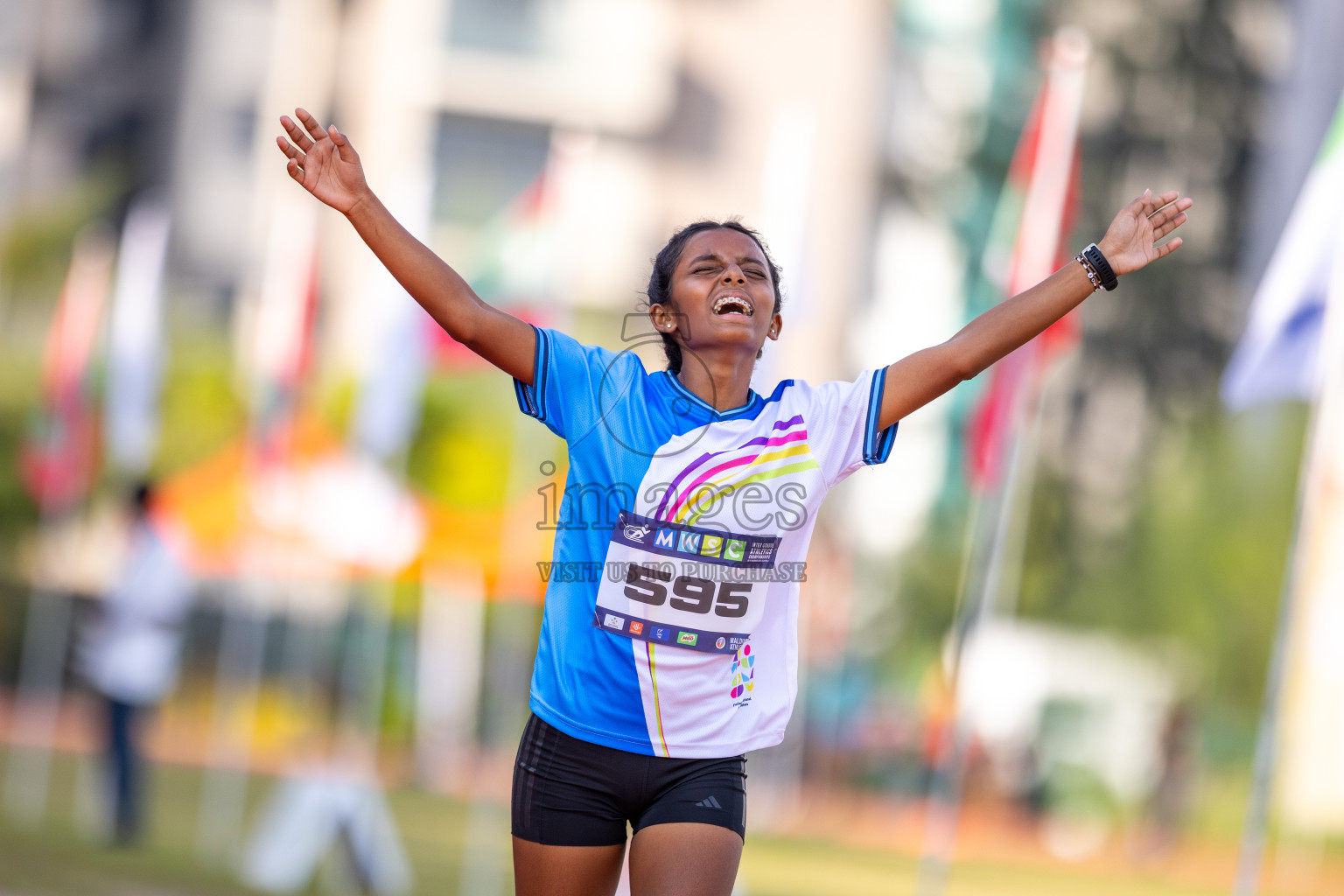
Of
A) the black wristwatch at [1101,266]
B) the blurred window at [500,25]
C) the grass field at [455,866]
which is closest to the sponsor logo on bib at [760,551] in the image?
the black wristwatch at [1101,266]

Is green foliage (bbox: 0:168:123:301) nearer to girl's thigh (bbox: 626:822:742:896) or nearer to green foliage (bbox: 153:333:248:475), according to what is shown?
green foliage (bbox: 153:333:248:475)

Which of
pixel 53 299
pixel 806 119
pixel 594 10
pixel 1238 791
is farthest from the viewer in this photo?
pixel 594 10

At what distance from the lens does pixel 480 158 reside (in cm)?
3950

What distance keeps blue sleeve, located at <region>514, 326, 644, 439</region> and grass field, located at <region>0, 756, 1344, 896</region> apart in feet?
21.3

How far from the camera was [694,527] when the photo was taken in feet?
12.6

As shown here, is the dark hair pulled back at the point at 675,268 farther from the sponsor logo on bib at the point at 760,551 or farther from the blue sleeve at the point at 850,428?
the sponsor logo on bib at the point at 760,551

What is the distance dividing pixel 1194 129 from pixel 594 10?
17.9 metres

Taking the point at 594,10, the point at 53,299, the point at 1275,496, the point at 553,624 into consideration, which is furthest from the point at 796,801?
the point at 553,624

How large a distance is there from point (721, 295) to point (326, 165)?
37.6 inches

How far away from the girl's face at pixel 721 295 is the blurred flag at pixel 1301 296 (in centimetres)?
423

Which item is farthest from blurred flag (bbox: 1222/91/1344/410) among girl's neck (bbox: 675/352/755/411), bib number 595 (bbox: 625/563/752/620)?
bib number 595 (bbox: 625/563/752/620)

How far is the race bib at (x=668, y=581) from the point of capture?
384 centimetres

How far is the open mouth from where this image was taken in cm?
396

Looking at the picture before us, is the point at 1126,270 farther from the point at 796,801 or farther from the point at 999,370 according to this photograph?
the point at 796,801
